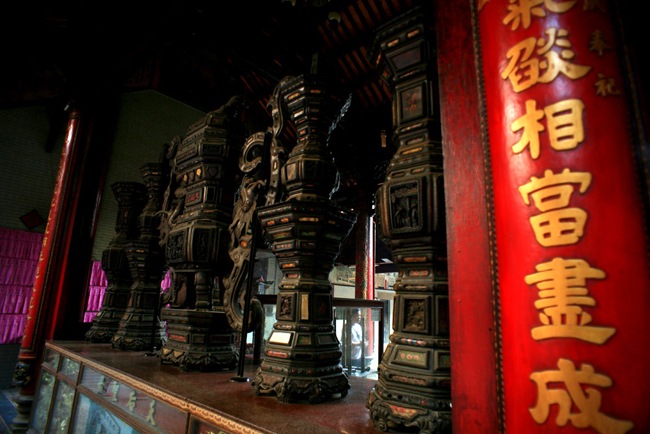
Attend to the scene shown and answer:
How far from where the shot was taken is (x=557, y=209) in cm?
80

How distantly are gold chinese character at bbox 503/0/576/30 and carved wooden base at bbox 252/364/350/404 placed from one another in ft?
4.68

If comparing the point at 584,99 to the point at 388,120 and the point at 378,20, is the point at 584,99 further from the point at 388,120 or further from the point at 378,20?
the point at 388,120

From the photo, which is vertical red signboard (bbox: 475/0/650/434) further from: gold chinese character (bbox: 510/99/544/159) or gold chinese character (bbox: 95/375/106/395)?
gold chinese character (bbox: 95/375/106/395)

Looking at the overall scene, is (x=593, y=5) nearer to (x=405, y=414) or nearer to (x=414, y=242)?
(x=414, y=242)

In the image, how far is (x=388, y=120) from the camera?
19.9ft

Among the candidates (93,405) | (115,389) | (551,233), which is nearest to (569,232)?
(551,233)

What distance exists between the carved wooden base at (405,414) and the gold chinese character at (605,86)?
917 mm

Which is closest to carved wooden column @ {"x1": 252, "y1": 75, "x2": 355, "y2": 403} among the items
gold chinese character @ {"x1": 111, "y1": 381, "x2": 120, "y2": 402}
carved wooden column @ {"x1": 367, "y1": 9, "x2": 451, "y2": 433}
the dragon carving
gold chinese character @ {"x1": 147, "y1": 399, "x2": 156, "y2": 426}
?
the dragon carving

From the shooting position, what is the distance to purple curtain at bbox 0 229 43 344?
4.98m

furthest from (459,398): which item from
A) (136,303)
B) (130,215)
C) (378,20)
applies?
(378,20)

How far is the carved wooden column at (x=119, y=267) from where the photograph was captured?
3.40 meters

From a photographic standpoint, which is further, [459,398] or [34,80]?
[34,80]

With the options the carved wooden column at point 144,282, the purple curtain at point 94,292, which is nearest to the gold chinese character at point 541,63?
the carved wooden column at point 144,282

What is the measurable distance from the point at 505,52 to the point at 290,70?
4.94 metres
